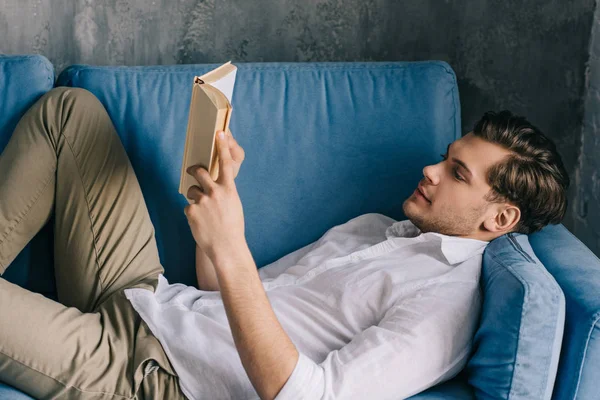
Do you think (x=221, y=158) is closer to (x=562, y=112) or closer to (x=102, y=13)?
(x=102, y=13)

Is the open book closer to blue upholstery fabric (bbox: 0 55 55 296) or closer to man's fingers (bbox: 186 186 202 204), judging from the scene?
man's fingers (bbox: 186 186 202 204)

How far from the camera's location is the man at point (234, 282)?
114 cm

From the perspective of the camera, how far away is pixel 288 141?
169 centimetres

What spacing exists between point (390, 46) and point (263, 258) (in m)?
0.81

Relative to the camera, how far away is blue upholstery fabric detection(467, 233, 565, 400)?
1142 mm

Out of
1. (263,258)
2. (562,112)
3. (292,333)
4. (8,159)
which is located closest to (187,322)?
(292,333)

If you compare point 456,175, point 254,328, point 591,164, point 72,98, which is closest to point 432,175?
point 456,175

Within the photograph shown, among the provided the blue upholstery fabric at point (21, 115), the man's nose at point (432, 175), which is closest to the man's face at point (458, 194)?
the man's nose at point (432, 175)

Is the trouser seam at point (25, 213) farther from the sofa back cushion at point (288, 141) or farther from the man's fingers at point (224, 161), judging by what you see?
the man's fingers at point (224, 161)

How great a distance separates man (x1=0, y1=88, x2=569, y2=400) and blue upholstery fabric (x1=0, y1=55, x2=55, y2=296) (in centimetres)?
7

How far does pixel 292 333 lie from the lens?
136 centimetres

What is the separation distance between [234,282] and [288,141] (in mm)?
639

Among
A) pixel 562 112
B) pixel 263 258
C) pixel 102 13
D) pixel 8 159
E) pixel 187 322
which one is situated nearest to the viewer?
pixel 187 322

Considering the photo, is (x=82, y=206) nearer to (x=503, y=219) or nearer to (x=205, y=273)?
(x=205, y=273)
